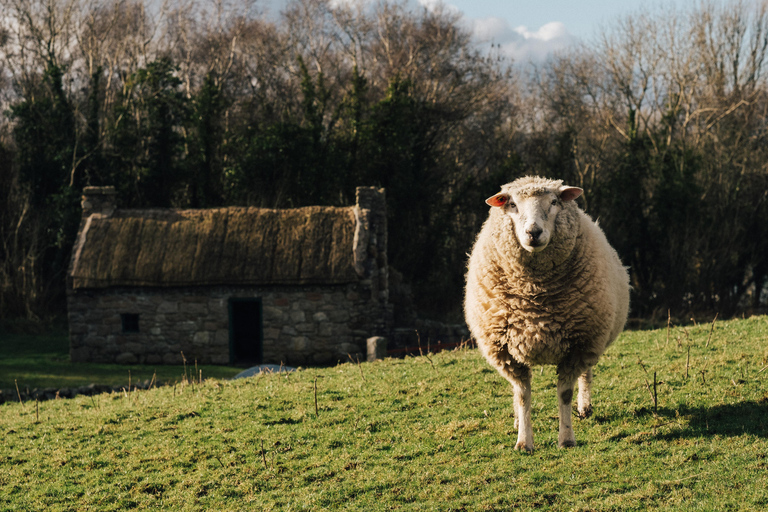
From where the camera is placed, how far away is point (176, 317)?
20.0 m

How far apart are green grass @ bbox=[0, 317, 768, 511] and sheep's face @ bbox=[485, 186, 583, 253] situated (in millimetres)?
Result: 2155

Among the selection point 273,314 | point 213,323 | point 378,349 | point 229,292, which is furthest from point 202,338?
point 378,349

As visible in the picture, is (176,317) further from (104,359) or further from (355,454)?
(355,454)

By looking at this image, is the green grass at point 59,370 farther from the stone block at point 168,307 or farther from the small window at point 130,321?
the stone block at point 168,307

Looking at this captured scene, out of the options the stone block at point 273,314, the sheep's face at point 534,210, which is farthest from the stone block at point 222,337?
the sheep's face at point 534,210

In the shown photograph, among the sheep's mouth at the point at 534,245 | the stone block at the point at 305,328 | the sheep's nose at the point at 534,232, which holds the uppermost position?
the sheep's nose at the point at 534,232

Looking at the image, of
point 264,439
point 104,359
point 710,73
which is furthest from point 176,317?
point 710,73

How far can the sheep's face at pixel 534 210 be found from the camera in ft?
19.9

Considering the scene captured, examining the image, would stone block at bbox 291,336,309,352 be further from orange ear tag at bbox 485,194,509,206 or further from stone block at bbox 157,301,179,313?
orange ear tag at bbox 485,194,509,206

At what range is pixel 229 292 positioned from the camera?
Result: 19938 millimetres

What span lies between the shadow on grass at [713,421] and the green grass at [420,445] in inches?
0.8

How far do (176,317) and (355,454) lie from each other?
13752 mm

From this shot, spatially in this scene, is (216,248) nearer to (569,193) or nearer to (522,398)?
(522,398)

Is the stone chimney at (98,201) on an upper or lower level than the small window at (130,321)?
upper
